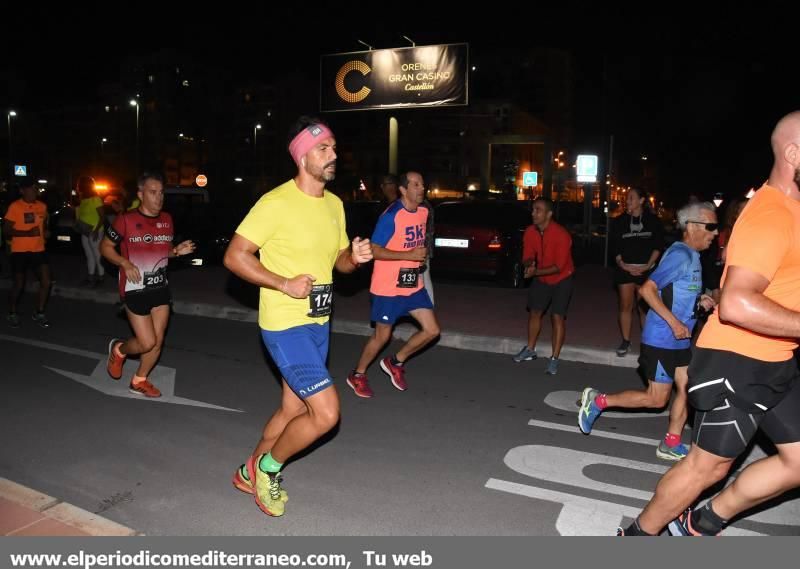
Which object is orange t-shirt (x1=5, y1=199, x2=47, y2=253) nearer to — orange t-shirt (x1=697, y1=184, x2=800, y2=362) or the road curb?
the road curb

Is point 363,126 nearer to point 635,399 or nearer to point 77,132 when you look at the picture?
point 77,132

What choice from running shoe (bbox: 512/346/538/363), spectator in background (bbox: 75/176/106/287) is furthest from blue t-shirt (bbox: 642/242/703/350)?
spectator in background (bbox: 75/176/106/287)

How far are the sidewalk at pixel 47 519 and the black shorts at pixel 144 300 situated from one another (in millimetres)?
2243

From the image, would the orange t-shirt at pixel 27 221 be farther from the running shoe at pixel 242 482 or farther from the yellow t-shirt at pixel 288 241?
the yellow t-shirt at pixel 288 241

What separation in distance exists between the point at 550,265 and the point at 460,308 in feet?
11.9

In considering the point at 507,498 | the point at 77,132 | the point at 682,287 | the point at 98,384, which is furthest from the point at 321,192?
the point at 77,132

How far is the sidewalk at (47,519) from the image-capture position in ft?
10.9

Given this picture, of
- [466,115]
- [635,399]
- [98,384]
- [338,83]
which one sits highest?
[466,115]

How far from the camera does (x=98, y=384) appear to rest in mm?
6414

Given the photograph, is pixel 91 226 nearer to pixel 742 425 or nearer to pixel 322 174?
pixel 322 174

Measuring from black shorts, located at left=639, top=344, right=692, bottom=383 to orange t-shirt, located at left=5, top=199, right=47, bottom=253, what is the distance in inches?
307

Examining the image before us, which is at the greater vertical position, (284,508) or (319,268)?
(319,268)

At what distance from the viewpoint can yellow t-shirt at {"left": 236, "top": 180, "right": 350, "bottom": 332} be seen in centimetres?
350

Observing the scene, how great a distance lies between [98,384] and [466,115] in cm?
6740
